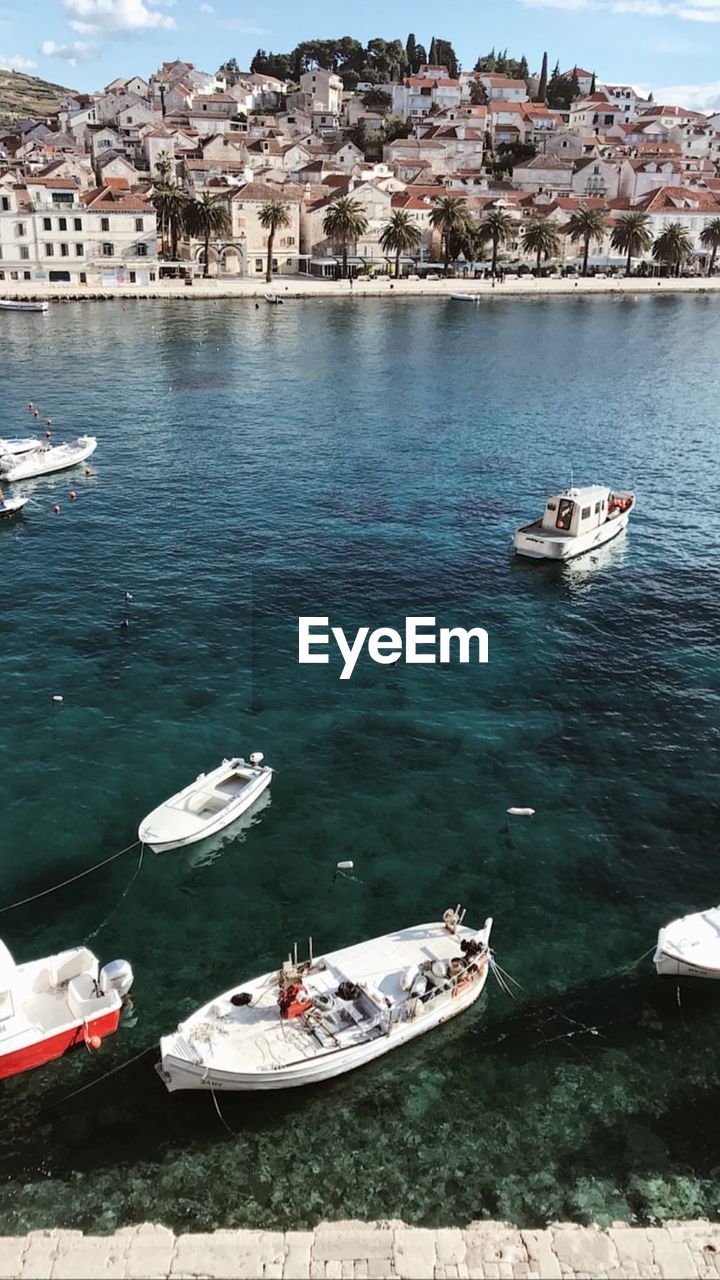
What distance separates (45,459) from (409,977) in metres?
64.2

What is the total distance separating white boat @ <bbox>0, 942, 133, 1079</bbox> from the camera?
2583 centimetres

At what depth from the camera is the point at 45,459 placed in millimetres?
78938

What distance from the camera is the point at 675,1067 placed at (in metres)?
26.7

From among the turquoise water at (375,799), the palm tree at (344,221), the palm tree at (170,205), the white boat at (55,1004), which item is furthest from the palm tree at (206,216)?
the white boat at (55,1004)

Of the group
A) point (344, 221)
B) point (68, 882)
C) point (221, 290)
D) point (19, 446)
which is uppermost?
point (344, 221)

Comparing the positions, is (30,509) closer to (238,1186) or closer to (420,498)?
(420,498)

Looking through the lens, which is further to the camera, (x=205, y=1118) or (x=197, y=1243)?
(x=205, y=1118)

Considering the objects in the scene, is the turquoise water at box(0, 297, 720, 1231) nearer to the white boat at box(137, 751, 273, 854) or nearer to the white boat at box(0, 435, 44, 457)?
the white boat at box(137, 751, 273, 854)

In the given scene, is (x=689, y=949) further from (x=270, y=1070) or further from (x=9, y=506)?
(x=9, y=506)

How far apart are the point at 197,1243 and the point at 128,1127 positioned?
15.9 feet

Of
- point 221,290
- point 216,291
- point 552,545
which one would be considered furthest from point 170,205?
point 552,545

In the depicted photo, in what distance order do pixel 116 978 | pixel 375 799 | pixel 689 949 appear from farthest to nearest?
pixel 375 799, pixel 689 949, pixel 116 978

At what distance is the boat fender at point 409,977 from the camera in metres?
27.4

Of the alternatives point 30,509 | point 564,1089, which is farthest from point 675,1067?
point 30,509
